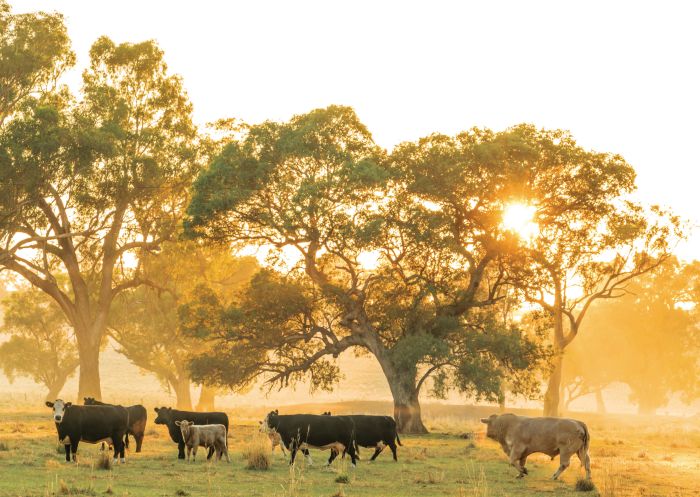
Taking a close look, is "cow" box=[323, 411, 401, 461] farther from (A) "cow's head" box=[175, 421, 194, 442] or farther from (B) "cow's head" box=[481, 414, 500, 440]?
(A) "cow's head" box=[175, 421, 194, 442]

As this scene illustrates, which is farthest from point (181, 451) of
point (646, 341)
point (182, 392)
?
point (646, 341)

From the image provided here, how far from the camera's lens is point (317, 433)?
72.2ft

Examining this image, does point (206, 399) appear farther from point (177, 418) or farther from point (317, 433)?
point (317, 433)

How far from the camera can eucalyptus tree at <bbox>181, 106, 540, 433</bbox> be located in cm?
3812

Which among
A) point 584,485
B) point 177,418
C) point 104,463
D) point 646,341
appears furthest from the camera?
point 646,341

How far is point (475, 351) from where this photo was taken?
3825cm

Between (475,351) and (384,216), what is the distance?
7359 mm

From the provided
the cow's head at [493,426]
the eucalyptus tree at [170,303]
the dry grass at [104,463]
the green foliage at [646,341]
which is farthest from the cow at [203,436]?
the green foliage at [646,341]

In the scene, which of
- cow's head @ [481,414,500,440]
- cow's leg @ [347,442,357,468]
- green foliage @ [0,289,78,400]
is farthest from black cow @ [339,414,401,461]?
green foliage @ [0,289,78,400]

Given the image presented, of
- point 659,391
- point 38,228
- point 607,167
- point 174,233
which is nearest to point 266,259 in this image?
point 174,233

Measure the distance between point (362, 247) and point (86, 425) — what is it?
18099 mm

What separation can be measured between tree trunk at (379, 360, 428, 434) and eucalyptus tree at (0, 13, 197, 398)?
1726 cm

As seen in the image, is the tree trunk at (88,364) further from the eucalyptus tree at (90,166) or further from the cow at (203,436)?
the cow at (203,436)

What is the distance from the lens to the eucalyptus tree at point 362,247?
38.1 m
